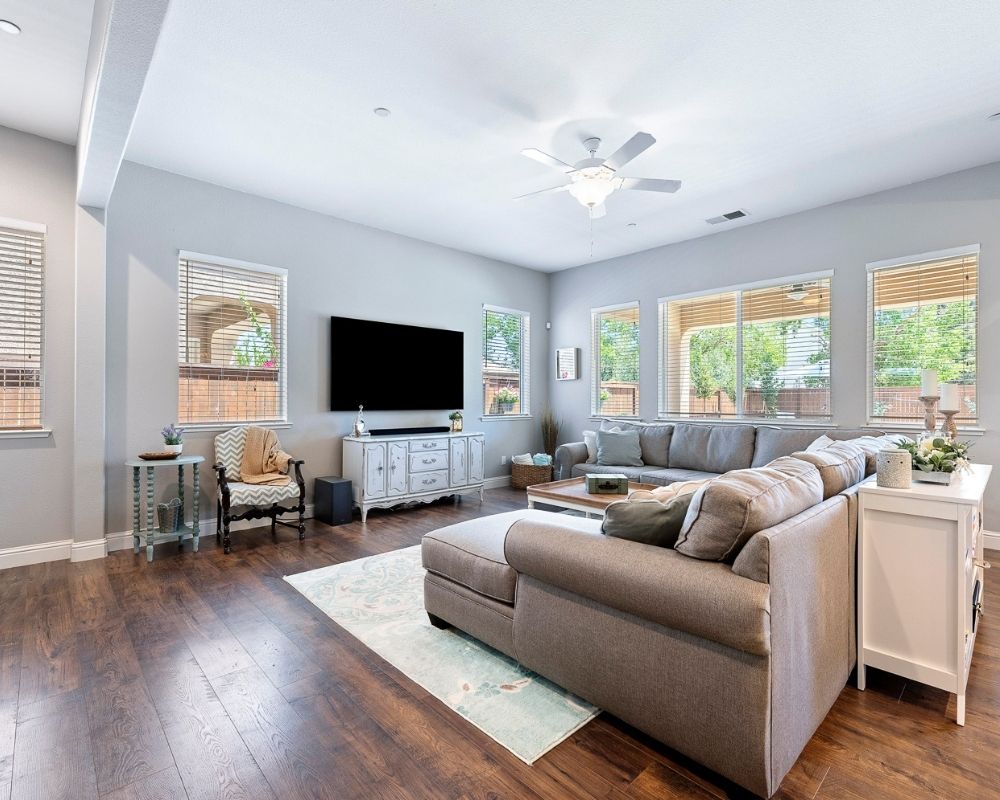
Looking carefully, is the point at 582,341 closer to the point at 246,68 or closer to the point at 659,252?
the point at 659,252

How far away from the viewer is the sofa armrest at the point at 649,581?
4.56 feet

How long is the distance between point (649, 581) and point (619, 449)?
395 centimetres

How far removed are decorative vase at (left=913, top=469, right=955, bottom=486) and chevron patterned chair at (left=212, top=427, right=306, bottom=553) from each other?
4.02 metres

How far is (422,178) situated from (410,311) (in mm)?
1803

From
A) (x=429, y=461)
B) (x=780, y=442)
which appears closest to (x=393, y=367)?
(x=429, y=461)

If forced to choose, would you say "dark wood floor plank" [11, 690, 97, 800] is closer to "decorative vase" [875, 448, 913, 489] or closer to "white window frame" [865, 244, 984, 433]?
"decorative vase" [875, 448, 913, 489]

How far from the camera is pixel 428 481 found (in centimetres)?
537

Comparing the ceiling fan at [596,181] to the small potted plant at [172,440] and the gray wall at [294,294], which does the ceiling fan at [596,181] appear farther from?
the small potted plant at [172,440]

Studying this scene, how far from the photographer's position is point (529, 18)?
8.02ft

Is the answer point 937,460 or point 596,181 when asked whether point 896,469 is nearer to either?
point 937,460

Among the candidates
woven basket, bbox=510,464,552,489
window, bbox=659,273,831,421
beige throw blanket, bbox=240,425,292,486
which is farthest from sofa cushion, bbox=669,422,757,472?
beige throw blanket, bbox=240,425,292,486

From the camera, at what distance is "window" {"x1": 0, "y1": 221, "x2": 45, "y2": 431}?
140 inches

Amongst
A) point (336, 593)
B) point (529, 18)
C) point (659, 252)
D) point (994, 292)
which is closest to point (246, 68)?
point (529, 18)

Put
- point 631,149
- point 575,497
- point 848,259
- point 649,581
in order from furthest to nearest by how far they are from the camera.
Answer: point 848,259
point 575,497
point 631,149
point 649,581
